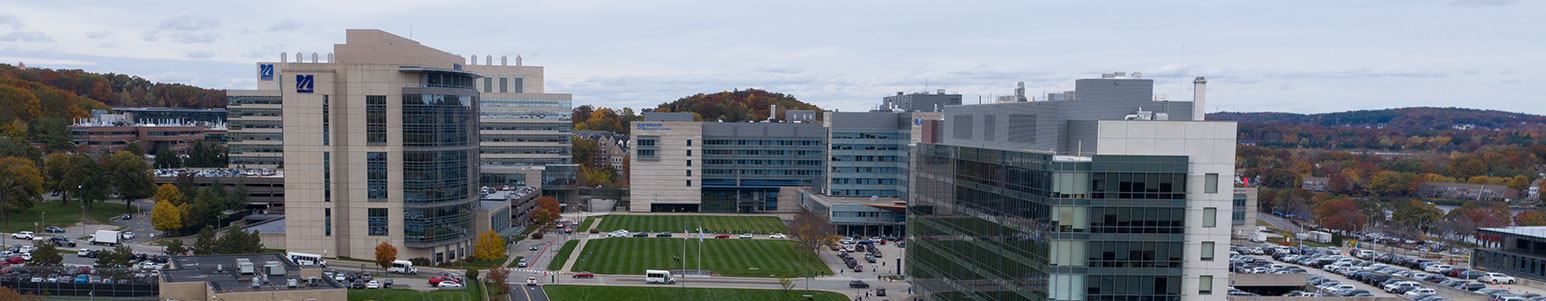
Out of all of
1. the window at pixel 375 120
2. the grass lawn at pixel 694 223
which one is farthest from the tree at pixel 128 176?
the grass lawn at pixel 694 223

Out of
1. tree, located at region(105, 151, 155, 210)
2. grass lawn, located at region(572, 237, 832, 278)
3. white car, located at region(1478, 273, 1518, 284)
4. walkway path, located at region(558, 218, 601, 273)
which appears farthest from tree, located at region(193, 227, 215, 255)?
white car, located at region(1478, 273, 1518, 284)

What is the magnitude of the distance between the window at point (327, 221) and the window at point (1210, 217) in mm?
74381

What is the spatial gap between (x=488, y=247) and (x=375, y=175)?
12343 millimetres

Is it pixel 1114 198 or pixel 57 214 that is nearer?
pixel 1114 198

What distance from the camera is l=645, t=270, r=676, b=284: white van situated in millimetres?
85250

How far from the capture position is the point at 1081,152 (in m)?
A: 48.5

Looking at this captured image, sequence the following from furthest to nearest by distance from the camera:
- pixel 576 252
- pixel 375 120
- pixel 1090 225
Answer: pixel 576 252 < pixel 375 120 < pixel 1090 225

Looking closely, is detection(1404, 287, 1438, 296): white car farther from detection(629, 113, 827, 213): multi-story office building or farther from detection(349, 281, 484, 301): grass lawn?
detection(629, 113, 827, 213): multi-story office building

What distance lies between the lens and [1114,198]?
47.8 meters

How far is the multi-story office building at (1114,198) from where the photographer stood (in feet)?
156

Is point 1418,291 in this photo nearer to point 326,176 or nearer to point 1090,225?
point 1090,225

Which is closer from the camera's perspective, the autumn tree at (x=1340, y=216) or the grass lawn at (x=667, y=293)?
the grass lawn at (x=667, y=293)

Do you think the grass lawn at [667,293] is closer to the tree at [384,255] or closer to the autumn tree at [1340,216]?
the tree at [384,255]

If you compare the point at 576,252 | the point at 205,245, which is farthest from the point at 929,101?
the point at 205,245
